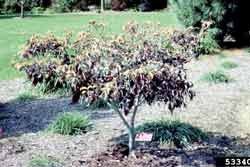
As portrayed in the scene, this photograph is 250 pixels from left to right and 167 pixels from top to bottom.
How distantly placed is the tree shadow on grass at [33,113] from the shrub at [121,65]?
5.22 feet

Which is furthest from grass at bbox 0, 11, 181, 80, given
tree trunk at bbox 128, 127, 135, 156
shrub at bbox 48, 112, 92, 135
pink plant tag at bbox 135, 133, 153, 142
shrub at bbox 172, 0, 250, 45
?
tree trunk at bbox 128, 127, 135, 156

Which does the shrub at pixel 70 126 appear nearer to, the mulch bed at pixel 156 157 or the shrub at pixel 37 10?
the mulch bed at pixel 156 157

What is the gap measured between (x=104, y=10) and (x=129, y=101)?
3046 cm

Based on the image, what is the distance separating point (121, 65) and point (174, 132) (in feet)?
5.20

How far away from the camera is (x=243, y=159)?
6035 millimetres

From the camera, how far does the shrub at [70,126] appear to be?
6.94 metres

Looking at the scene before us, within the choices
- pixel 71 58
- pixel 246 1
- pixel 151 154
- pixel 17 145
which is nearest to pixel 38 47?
pixel 71 58

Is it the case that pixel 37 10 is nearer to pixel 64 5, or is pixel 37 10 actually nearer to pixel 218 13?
pixel 64 5

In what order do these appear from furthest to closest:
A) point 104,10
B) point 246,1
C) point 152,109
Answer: point 104,10 < point 246,1 < point 152,109

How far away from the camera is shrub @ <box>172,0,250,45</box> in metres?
14.2

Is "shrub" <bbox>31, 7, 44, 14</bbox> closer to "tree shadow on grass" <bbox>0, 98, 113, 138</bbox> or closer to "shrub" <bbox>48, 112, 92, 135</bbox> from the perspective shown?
"tree shadow on grass" <bbox>0, 98, 113, 138</bbox>

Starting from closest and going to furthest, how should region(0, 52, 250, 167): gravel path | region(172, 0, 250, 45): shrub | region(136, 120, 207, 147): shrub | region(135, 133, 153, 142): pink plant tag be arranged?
1. region(135, 133, 153, 142): pink plant tag
2. region(0, 52, 250, 167): gravel path
3. region(136, 120, 207, 147): shrub
4. region(172, 0, 250, 45): shrub

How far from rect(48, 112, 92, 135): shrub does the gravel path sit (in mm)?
101

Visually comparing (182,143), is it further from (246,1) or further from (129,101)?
(246,1)
